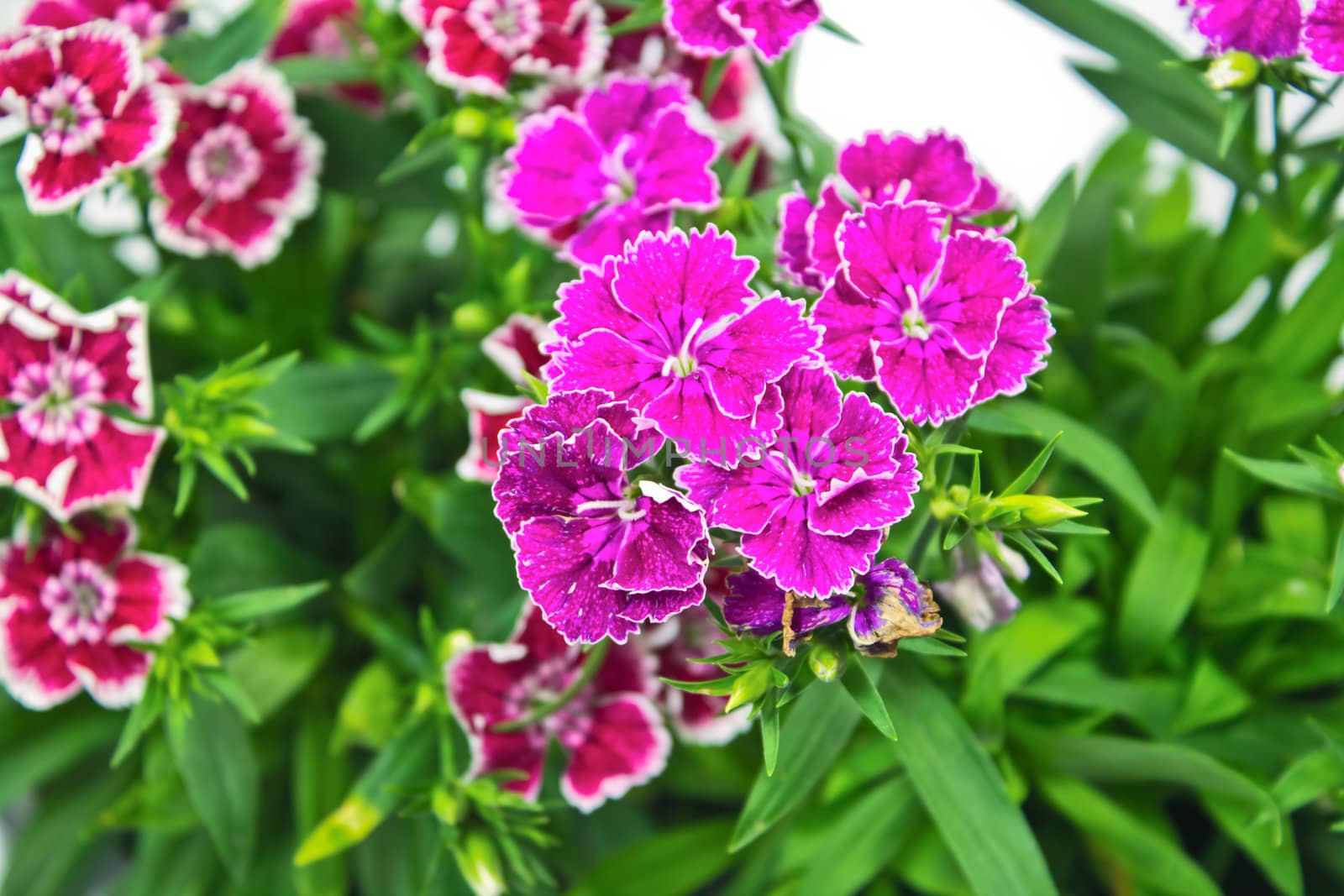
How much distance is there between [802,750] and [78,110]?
84 cm

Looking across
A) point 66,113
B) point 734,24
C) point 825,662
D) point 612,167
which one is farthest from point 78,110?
point 825,662

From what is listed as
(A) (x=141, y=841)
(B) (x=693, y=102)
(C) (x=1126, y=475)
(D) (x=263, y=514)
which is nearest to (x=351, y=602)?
(D) (x=263, y=514)

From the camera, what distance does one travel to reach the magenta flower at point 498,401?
1.03 m

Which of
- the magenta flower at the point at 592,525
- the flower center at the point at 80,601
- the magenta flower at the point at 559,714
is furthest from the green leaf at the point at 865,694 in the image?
the flower center at the point at 80,601

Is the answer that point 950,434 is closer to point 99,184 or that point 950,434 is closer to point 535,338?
point 535,338

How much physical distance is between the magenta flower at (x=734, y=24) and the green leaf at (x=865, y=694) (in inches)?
18.7

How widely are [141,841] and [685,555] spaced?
0.92 m

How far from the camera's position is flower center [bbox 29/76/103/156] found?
3.39 ft

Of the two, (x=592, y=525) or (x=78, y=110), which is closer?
(x=592, y=525)

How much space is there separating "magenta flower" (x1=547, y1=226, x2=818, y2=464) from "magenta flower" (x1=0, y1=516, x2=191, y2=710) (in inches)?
21.6

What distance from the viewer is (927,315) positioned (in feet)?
2.64

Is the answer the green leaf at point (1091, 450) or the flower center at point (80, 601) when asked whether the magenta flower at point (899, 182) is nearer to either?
the green leaf at point (1091, 450)

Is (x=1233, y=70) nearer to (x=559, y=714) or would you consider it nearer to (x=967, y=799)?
(x=967, y=799)

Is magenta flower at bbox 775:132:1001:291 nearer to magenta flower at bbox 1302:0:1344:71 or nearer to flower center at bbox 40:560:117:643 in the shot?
magenta flower at bbox 1302:0:1344:71
